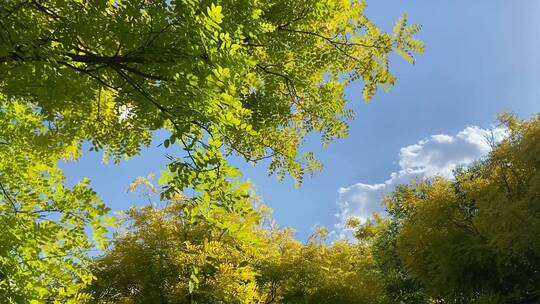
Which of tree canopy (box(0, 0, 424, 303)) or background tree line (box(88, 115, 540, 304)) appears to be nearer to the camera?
tree canopy (box(0, 0, 424, 303))

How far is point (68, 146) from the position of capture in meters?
6.68

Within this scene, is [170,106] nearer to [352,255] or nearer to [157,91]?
[157,91]

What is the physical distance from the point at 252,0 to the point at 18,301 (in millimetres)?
3811

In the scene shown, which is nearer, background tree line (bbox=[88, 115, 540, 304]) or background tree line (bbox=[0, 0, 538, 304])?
background tree line (bbox=[0, 0, 538, 304])

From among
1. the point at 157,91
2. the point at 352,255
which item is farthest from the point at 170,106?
the point at 352,255

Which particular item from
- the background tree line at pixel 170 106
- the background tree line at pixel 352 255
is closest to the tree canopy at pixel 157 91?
the background tree line at pixel 170 106

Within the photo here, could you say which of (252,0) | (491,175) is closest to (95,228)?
(252,0)

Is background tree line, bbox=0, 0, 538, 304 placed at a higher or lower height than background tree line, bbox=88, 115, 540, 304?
lower

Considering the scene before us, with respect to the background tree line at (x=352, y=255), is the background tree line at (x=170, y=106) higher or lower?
lower

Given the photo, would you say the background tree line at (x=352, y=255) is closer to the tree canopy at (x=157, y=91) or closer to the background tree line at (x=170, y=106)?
the background tree line at (x=170, y=106)

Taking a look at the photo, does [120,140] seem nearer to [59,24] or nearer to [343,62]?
[59,24]

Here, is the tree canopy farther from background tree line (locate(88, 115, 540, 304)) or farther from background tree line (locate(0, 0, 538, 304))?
background tree line (locate(88, 115, 540, 304))

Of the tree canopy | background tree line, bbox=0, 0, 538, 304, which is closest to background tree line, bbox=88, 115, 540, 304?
background tree line, bbox=0, 0, 538, 304

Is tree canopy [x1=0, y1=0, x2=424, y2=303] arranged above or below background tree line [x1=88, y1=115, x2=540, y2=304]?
below
